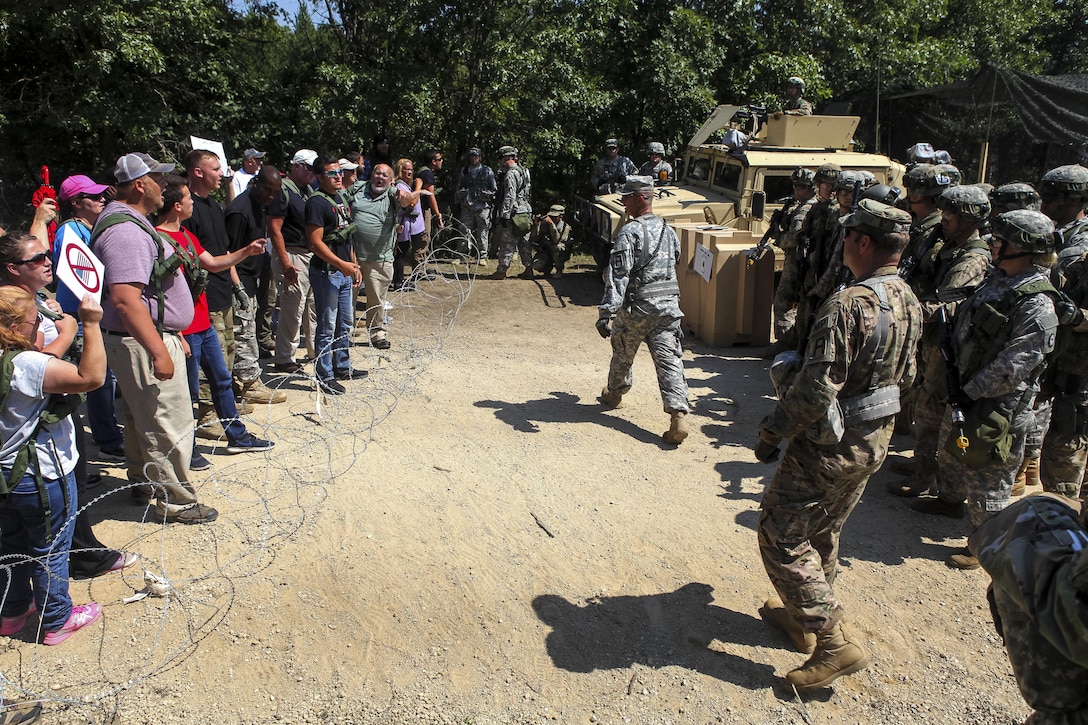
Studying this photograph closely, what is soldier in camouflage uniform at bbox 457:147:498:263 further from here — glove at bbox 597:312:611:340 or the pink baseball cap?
the pink baseball cap

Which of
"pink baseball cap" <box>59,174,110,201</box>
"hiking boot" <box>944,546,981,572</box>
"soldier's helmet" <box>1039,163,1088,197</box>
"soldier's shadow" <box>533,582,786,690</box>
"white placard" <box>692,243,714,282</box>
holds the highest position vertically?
"pink baseball cap" <box>59,174,110,201</box>

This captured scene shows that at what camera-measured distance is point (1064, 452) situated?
4.56 meters

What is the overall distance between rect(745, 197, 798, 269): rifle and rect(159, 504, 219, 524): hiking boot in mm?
5426

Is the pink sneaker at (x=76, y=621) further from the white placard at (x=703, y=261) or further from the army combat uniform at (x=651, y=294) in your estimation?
the white placard at (x=703, y=261)

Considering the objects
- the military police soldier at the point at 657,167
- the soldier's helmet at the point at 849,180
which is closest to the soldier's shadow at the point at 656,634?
the soldier's helmet at the point at 849,180

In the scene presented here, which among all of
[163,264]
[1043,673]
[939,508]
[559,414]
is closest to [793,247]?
[559,414]

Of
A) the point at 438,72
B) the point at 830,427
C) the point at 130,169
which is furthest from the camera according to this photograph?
the point at 438,72

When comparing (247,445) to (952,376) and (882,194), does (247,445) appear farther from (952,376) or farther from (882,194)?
(882,194)

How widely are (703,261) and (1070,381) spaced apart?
13.9 feet

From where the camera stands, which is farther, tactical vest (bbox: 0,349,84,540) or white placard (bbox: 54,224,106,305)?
white placard (bbox: 54,224,106,305)

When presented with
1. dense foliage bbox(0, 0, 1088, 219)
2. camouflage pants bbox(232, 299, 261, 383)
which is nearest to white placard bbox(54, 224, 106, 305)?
camouflage pants bbox(232, 299, 261, 383)

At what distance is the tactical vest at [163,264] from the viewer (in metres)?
3.80

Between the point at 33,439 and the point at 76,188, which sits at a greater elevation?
the point at 76,188

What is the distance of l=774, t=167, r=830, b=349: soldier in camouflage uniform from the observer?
23.5 feet
